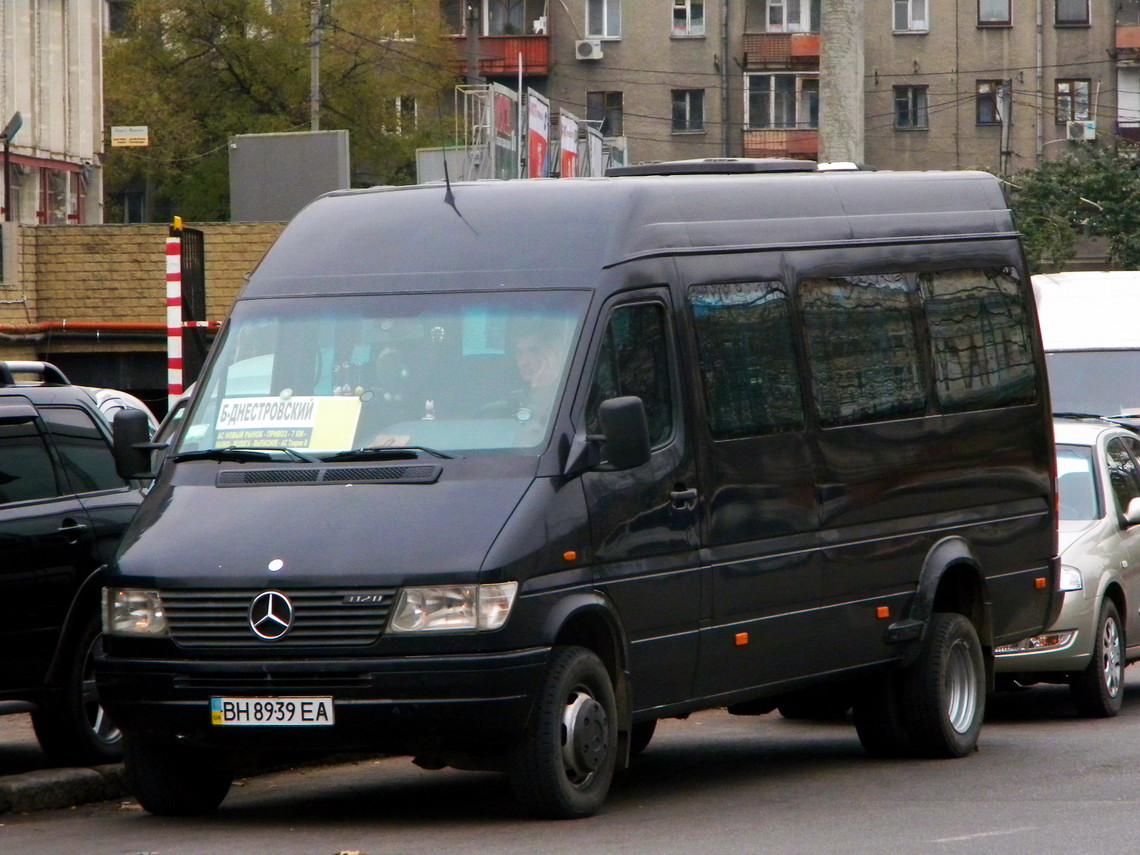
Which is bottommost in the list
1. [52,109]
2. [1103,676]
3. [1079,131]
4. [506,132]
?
[1103,676]

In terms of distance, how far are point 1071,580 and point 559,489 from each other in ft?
18.1

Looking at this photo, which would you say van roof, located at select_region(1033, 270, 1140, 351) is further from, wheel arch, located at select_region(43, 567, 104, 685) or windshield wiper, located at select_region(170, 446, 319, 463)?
windshield wiper, located at select_region(170, 446, 319, 463)

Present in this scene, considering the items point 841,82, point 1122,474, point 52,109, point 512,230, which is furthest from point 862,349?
point 52,109

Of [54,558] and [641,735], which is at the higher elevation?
[54,558]

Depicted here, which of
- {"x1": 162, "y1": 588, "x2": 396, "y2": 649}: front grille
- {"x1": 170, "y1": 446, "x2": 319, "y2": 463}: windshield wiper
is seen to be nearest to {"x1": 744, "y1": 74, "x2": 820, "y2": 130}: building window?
{"x1": 170, "y1": 446, "x2": 319, "y2": 463}: windshield wiper

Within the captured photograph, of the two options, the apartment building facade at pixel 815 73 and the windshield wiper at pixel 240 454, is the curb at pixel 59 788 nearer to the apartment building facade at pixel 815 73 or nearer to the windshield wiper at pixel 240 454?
the windshield wiper at pixel 240 454

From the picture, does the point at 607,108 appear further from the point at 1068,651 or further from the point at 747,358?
the point at 747,358

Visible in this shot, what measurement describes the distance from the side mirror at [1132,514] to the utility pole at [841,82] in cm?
525

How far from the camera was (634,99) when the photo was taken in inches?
2721

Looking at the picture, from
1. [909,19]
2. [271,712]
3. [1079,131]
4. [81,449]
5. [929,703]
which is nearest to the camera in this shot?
[271,712]

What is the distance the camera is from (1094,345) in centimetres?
1984

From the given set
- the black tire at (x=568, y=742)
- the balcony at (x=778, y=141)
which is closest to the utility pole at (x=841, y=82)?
→ the black tire at (x=568, y=742)

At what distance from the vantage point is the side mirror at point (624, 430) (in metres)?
7.84

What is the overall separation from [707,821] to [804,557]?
59.0 inches
